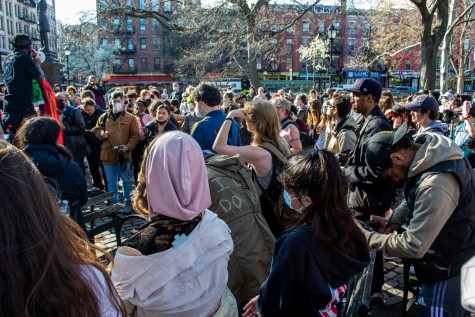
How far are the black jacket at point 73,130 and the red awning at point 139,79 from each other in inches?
2410

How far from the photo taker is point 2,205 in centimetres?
99

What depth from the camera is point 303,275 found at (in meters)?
1.89

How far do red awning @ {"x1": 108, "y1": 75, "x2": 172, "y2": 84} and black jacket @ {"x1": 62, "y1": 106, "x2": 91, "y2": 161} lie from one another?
6122 centimetres

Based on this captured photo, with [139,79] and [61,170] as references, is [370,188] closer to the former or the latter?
[61,170]

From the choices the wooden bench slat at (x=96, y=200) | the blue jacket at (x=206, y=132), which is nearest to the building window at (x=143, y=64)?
the wooden bench slat at (x=96, y=200)

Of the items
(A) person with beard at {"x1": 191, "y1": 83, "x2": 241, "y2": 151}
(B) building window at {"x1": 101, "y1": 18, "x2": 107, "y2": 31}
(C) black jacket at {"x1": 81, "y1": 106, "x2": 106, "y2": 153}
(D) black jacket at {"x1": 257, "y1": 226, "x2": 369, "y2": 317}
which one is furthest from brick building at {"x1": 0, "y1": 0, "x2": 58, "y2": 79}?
(D) black jacket at {"x1": 257, "y1": 226, "x2": 369, "y2": 317}

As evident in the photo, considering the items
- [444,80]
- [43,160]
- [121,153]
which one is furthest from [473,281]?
[444,80]

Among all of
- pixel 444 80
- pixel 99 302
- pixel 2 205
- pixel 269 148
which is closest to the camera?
pixel 2 205

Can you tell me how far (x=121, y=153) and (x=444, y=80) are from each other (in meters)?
18.9

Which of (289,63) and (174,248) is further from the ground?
(289,63)

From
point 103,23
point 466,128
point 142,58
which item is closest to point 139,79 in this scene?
point 142,58

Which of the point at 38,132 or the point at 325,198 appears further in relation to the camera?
the point at 38,132

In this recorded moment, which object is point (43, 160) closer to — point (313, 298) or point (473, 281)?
point (313, 298)

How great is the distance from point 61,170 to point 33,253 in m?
3.08
